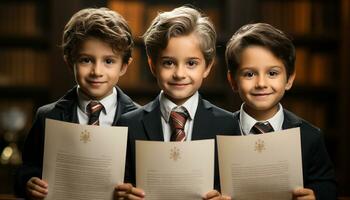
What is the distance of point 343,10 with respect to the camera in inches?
145

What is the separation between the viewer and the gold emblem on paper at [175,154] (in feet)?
5.39

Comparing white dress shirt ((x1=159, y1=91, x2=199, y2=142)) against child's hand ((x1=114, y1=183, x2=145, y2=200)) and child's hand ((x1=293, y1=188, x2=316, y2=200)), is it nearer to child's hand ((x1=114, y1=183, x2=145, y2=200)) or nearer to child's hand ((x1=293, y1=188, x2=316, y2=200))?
child's hand ((x1=114, y1=183, x2=145, y2=200))

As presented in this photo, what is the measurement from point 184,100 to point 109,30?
0.97 feet

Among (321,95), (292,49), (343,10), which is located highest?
(343,10)

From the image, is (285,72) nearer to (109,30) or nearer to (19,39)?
(109,30)

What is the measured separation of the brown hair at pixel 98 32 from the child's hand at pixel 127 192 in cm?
38

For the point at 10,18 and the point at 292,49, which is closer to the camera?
the point at 292,49

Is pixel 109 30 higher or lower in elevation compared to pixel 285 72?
Result: higher

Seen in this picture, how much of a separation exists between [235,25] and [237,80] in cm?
195

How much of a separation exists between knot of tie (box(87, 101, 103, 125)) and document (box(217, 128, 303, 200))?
1.22 feet

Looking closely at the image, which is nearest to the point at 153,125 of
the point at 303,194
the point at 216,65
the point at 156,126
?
the point at 156,126

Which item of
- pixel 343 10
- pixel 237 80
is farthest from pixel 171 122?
pixel 343 10

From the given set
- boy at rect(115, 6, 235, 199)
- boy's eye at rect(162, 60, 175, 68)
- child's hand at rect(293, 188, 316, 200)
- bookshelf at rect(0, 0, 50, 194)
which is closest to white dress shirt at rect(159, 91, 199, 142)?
boy at rect(115, 6, 235, 199)

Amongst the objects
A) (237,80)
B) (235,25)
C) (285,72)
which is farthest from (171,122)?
(235,25)
